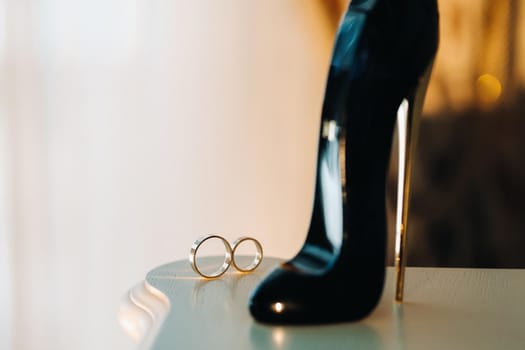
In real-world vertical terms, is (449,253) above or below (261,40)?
below

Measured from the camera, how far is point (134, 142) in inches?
40.5

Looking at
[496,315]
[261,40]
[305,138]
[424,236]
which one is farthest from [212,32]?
[496,315]

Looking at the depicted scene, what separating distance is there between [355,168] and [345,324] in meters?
0.11

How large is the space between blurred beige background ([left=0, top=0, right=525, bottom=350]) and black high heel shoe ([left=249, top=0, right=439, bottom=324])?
493mm

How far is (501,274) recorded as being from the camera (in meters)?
0.69

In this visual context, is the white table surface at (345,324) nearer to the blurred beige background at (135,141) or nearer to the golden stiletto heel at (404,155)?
the golden stiletto heel at (404,155)

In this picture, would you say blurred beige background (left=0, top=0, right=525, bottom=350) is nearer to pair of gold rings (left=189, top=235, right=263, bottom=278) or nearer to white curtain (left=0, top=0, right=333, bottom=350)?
white curtain (left=0, top=0, right=333, bottom=350)

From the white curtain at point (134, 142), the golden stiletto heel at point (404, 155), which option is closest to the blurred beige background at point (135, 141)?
the white curtain at point (134, 142)

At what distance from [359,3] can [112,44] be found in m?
0.64

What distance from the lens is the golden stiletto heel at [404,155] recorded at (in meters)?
0.53

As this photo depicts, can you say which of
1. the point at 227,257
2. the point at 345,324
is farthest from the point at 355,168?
the point at 227,257

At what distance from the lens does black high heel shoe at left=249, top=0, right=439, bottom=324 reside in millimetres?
449

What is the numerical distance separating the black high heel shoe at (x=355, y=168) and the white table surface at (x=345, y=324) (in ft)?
0.07

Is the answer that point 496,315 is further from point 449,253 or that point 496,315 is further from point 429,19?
point 449,253
